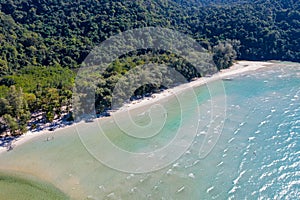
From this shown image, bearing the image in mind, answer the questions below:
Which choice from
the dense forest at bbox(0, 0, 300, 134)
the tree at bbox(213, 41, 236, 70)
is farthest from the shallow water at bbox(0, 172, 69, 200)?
the tree at bbox(213, 41, 236, 70)

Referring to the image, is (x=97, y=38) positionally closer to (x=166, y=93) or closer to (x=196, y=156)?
(x=166, y=93)

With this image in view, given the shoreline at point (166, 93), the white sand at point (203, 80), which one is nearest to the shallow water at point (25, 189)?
the shoreline at point (166, 93)

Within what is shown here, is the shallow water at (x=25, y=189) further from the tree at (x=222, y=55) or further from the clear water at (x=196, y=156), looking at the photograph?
the tree at (x=222, y=55)

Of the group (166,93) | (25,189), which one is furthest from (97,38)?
(25,189)

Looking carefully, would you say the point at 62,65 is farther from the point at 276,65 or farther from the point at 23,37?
the point at 276,65

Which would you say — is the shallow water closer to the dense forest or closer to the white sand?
the dense forest

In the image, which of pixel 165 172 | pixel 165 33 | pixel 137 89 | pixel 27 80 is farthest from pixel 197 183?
pixel 165 33
